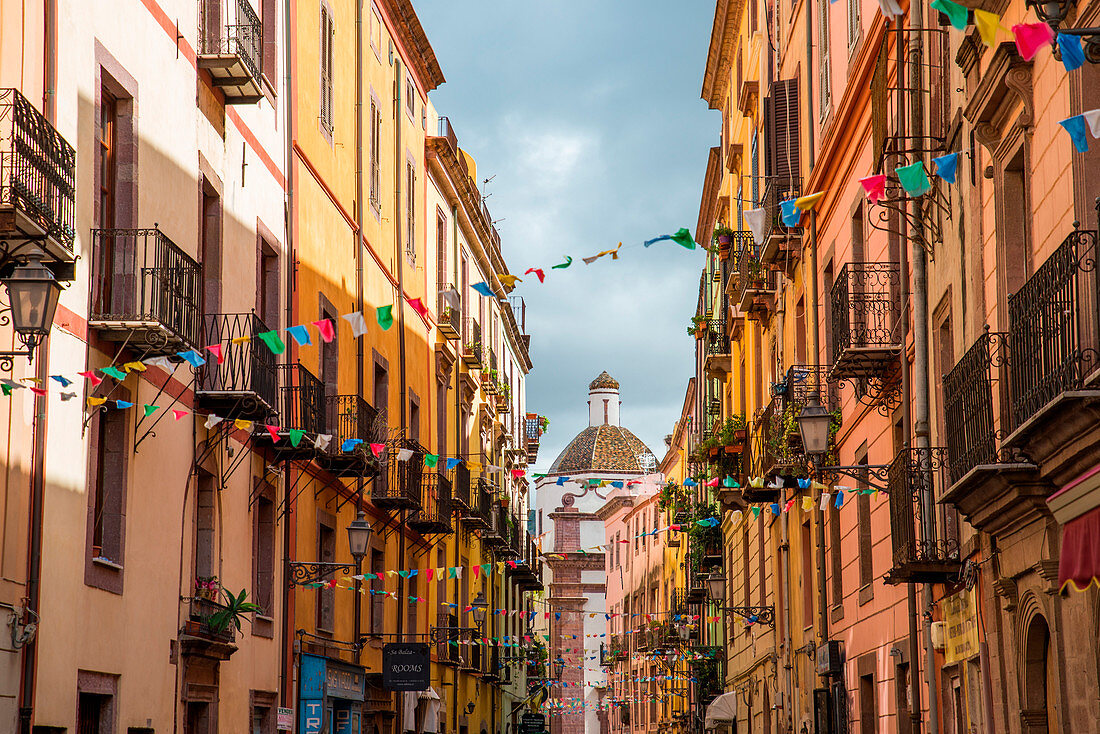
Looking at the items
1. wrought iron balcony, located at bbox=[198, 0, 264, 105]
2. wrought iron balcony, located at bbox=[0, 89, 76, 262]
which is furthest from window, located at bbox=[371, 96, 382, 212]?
wrought iron balcony, located at bbox=[0, 89, 76, 262]

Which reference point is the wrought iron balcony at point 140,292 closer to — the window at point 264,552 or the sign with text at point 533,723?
the window at point 264,552

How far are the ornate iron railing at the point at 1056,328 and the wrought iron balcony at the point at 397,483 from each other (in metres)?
17.1

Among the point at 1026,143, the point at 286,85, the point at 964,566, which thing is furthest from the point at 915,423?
the point at 286,85

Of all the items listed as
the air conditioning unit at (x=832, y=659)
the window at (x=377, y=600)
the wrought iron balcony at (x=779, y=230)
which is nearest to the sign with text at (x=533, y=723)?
the window at (x=377, y=600)

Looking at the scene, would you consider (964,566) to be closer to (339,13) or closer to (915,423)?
(915,423)

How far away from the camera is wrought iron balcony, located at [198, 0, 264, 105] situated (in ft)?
57.2

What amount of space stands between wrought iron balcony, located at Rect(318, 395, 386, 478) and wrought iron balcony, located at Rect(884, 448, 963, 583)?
9003 mm

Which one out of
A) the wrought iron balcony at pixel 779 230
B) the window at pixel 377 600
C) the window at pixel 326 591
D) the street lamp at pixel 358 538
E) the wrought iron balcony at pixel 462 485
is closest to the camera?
the street lamp at pixel 358 538

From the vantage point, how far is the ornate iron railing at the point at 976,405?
425 inches

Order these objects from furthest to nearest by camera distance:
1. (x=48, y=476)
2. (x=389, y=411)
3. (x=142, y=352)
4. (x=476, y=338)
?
1. (x=476, y=338)
2. (x=389, y=411)
3. (x=142, y=352)
4. (x=48, y=476)

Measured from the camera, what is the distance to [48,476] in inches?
500

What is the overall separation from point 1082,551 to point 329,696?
1607 cm

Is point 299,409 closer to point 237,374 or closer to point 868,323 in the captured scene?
point 237,374

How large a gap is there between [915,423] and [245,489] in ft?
28.9
